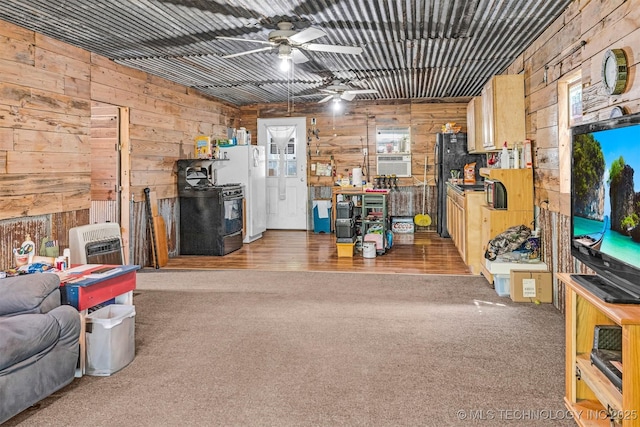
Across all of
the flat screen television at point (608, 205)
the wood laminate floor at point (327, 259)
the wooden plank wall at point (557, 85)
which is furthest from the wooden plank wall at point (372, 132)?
the flat screen television at point (608, 205)

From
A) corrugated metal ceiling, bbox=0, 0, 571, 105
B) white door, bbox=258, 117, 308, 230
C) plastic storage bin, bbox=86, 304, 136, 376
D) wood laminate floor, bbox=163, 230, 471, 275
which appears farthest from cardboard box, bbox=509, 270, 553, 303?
white door, bbox=258, 117, 308, 230

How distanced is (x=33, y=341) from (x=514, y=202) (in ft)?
14.0

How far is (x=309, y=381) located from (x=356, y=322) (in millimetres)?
1102

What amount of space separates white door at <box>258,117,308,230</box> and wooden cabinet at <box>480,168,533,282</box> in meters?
5.12

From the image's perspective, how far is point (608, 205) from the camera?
7.01 feet

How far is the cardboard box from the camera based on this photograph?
4.21m

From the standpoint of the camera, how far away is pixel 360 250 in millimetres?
6750

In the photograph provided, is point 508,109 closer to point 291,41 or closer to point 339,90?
point 291,41

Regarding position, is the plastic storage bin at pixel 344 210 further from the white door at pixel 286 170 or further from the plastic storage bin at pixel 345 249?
the white door at pixel 286 170

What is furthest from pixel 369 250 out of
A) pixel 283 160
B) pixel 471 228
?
pixel 283 160

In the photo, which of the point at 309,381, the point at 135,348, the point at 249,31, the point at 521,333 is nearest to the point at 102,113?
the point at 249,31

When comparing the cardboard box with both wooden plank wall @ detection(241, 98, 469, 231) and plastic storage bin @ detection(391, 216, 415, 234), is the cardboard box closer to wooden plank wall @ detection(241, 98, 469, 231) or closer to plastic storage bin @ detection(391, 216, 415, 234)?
plastic storage bin @ detection(391, 216, 415, 234)

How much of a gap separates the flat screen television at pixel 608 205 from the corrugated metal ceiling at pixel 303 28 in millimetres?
1864

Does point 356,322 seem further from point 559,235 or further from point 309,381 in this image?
point 559,235
